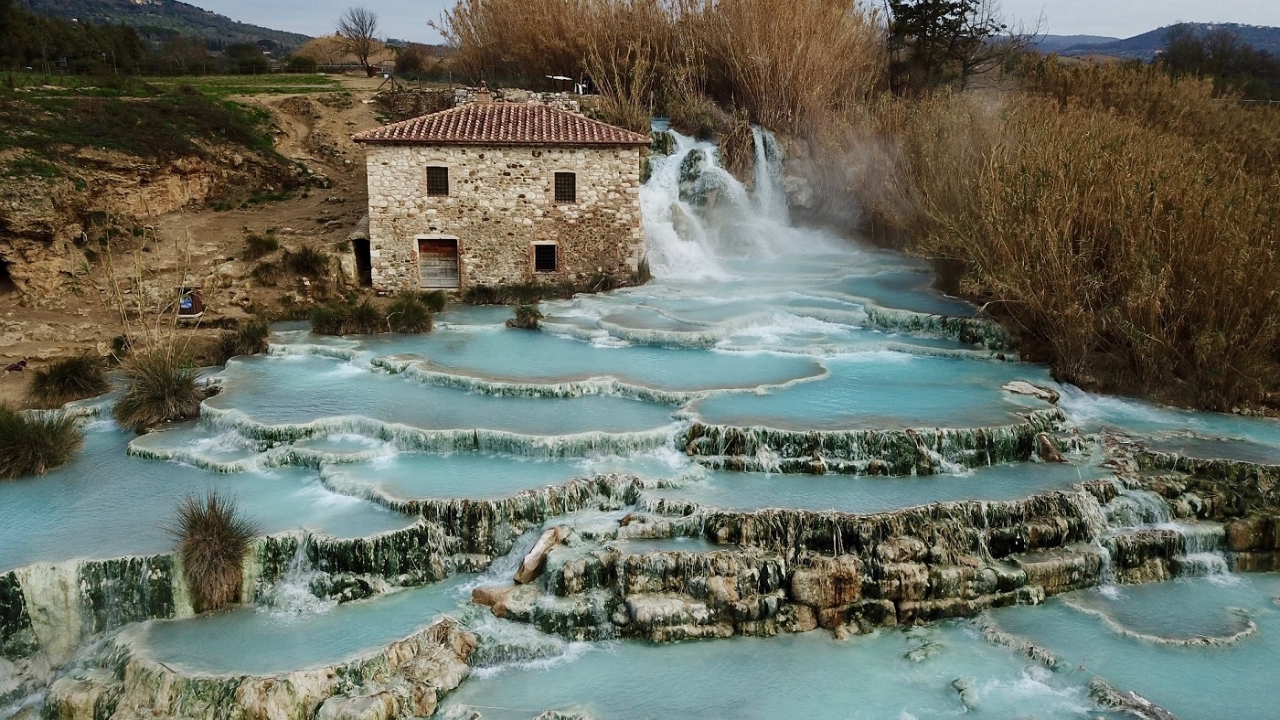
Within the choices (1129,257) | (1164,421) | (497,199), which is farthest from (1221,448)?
(497,199)

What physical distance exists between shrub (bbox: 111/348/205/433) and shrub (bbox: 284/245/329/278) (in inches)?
250

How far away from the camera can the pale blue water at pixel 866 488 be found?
37.3 feet

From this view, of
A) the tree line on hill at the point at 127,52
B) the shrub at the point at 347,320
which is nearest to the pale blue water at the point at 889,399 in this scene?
the shrub at the point at 347,320

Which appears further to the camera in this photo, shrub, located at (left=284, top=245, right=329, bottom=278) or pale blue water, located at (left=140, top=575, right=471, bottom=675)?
shrub, located at (left=284, top=245, right=329, bottom=278)

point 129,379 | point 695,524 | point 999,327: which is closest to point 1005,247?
point 999,327

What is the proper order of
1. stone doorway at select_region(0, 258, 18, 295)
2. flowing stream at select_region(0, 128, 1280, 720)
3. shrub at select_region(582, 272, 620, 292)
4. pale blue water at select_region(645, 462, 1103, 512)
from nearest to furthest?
flowing stream at select_region(0, 128, 1280, 720) → pale blue water at select_region(645, 462, 1103, 512) → stone doorway at select_region(0, 258, 18, 295) → shrub at select_region(582, 272, 620, 292)

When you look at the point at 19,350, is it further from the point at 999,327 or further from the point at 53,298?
the point at 999,327

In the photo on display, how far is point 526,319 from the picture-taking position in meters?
18.6

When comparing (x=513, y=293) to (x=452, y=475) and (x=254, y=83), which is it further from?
(x=254, y=83)

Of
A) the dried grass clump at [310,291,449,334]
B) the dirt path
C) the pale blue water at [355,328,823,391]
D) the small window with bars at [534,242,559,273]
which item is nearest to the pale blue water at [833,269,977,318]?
the pale blue water at [355,328,823,391]

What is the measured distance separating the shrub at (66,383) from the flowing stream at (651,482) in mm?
1162

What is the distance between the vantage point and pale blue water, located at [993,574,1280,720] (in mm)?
8883

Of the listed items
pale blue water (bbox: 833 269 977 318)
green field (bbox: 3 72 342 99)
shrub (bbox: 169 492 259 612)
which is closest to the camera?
shrub (bbox: 169 492 259 612)

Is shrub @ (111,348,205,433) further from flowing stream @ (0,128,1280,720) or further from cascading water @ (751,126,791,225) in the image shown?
cascading water @ (751,126,791,225)
